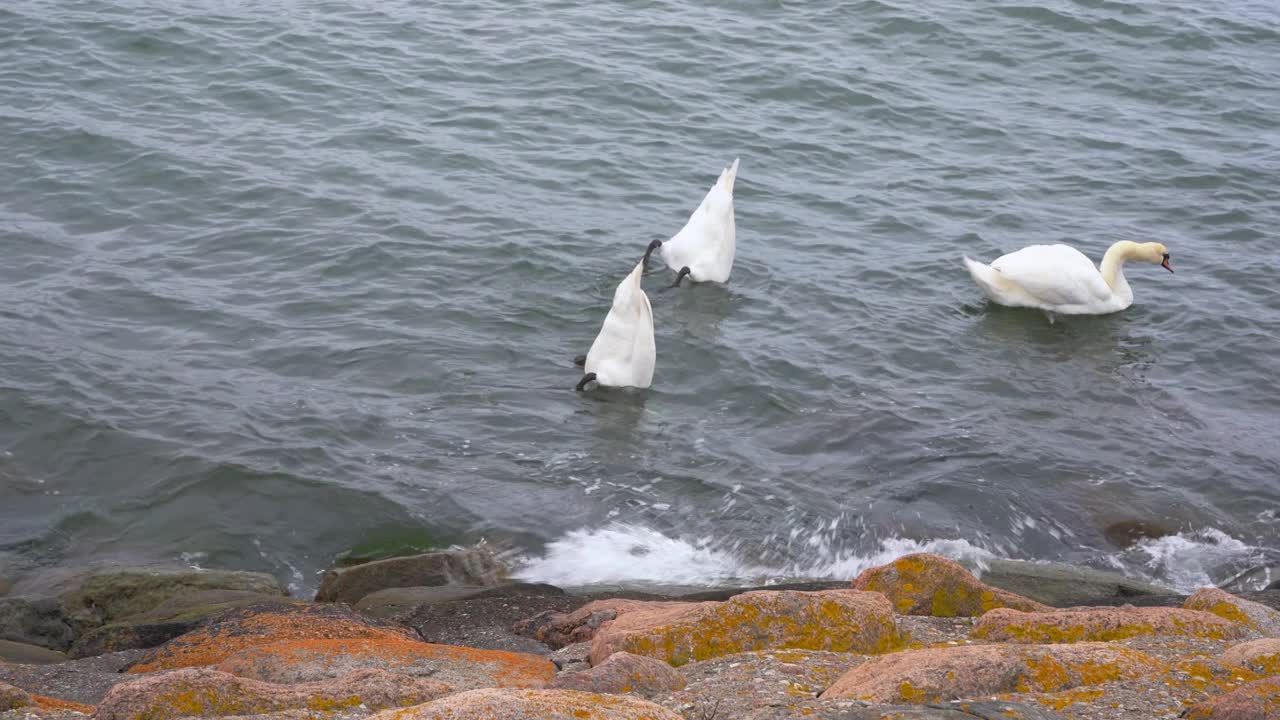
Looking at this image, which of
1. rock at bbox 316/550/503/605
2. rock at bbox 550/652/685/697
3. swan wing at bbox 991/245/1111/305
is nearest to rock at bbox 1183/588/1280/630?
rock at bbox 550/652/685/697

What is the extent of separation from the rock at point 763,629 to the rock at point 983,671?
634 millimetres

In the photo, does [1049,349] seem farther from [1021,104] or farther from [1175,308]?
[1021,104]

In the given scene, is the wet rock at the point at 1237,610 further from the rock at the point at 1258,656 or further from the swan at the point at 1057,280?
the swan at the point at 1057,280

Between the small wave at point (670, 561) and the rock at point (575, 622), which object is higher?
the rock at point (575, 622)

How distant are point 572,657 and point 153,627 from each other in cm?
219

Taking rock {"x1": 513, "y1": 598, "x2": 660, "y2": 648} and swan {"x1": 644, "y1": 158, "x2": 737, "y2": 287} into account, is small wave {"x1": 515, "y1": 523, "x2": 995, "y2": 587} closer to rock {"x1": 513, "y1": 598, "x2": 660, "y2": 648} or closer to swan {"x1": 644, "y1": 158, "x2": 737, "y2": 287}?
rock {"x1": 513, "y1": 598, "x2": 660, "y2": 648}

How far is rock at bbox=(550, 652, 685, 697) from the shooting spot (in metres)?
4.05

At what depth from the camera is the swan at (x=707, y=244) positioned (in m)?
12.6

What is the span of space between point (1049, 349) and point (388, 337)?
604cm

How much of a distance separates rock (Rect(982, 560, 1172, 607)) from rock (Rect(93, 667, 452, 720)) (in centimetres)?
397

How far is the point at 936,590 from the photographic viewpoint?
571 centimetres

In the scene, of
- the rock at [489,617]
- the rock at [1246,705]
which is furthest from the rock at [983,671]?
the rock at [489,617]

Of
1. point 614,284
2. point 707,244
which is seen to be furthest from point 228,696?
point 707,244

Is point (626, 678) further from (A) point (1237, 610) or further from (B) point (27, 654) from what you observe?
(B) point (27, 654)
